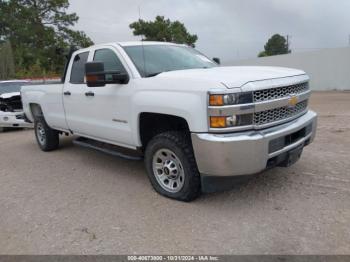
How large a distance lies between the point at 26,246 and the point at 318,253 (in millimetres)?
2623

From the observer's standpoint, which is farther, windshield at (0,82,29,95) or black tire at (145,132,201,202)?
windshield at (0,82,29,95)

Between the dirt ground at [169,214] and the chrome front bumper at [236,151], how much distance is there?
1.77 ft

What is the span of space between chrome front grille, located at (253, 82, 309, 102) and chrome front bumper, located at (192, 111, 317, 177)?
1.12 ft

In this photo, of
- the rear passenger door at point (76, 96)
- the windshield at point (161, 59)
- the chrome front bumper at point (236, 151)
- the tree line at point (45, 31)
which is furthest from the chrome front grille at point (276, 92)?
the tree line at point (45, 31)

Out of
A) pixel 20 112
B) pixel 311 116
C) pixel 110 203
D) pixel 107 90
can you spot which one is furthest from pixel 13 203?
pixel 20 112

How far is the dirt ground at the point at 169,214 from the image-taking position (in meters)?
3.27

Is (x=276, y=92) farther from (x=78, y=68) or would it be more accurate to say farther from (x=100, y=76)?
(x=78, y=68)

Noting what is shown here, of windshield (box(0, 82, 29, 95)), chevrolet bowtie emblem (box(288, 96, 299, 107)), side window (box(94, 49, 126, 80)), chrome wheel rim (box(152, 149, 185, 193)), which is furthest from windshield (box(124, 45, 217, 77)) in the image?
windshield (box(0, 82, 29, 95))

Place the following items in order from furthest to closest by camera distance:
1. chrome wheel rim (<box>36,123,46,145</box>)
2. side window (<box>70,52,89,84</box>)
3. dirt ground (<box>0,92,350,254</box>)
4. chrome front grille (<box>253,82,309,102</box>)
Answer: chrome wheel rim (<box>36,123,46,145</box>) → side window (<box>70,52,89,84</box>) → chrome front grille (<box>253,82,309,102</box>) → dirt ground (<box>0,92,350,254</box>)

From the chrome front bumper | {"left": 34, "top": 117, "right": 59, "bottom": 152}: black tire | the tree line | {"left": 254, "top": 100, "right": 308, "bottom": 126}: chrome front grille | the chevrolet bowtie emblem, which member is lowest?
{"left": 34, "top": 117, "right": 59, "bottom": 152}: black tire

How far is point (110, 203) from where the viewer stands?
14.2 feet

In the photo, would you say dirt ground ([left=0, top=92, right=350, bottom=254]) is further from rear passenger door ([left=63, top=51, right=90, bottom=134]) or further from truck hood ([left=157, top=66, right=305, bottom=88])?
truck hood ([left=157, top=66, right=305, bottom=88])

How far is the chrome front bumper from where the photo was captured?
3.51m

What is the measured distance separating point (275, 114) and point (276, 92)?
237mm
